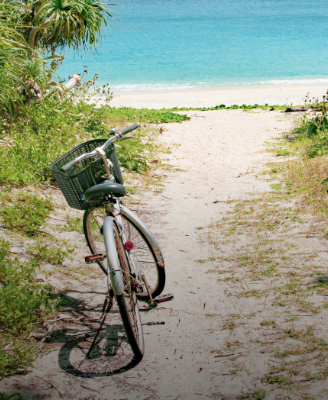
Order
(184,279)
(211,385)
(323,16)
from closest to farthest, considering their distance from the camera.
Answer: (211,385) < (184,279) < (323,16)

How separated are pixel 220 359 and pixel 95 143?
2032 millimetres

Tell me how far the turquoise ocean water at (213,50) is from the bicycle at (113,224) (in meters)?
10.5

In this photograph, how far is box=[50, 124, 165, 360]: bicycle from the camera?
2574 millimetres

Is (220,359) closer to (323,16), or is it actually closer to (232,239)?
(232,239)

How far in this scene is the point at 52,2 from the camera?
7641mm

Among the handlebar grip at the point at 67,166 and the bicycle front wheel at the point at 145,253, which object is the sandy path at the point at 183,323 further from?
the handlebar grip at the point at 67,166

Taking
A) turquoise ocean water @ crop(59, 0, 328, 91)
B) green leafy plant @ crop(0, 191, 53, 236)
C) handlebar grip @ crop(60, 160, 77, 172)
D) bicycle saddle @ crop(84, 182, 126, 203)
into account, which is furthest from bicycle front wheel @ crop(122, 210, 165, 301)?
turquoise ocean water @ crop(59, 0, 328, 91)

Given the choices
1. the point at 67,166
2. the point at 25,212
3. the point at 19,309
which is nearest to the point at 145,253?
A: the point at 19,309

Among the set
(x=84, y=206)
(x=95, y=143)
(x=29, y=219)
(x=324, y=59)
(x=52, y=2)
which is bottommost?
(x=29, y=219)

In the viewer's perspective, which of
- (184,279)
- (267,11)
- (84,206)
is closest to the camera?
(84,206)

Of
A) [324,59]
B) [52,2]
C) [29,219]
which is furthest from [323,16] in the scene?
[29,219]

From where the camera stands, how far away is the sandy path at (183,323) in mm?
2475

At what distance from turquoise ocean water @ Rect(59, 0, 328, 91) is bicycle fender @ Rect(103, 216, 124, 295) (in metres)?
11.0

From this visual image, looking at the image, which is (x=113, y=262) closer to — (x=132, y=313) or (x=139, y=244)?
(x=132, y=313)
